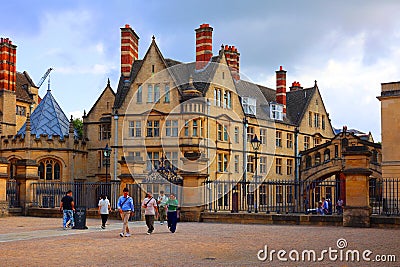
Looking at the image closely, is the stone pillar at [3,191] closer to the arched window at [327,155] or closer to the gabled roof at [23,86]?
Answer: the arched window at [327,155]

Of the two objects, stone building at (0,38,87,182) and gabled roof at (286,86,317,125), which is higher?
gabled roof at (286,86,317,125)

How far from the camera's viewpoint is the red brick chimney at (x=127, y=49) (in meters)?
46.2

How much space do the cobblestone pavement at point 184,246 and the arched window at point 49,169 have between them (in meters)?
26.1

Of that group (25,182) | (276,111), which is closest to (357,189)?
(25,182)

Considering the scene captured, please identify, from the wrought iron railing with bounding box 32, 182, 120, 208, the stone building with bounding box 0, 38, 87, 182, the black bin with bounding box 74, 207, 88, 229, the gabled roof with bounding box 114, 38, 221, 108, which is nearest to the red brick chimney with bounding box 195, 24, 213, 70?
the gabled roof with bounding box 114, 38, 221, 108

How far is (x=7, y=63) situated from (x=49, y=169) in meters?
11.4

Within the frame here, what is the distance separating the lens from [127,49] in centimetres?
4656

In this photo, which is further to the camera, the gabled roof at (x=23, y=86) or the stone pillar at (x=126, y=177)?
the gabled roof at (x=23, y=86)

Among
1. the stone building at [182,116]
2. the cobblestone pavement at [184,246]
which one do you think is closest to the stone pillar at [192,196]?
the cobblestone pavement at [184,246]

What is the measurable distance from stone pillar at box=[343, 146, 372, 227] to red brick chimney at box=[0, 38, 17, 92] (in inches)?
1469

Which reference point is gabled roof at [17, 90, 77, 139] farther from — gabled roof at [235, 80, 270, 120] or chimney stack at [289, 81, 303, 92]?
chimney stack at [289, 81, 303, 92]

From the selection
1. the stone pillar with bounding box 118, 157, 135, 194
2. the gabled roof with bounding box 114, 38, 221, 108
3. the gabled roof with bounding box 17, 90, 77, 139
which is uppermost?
the gabled roof with bounding box 114, 38, 221, 108

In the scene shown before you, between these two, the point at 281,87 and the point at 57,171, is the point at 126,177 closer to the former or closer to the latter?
the point at 57,171

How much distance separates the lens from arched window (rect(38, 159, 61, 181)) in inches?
1794
